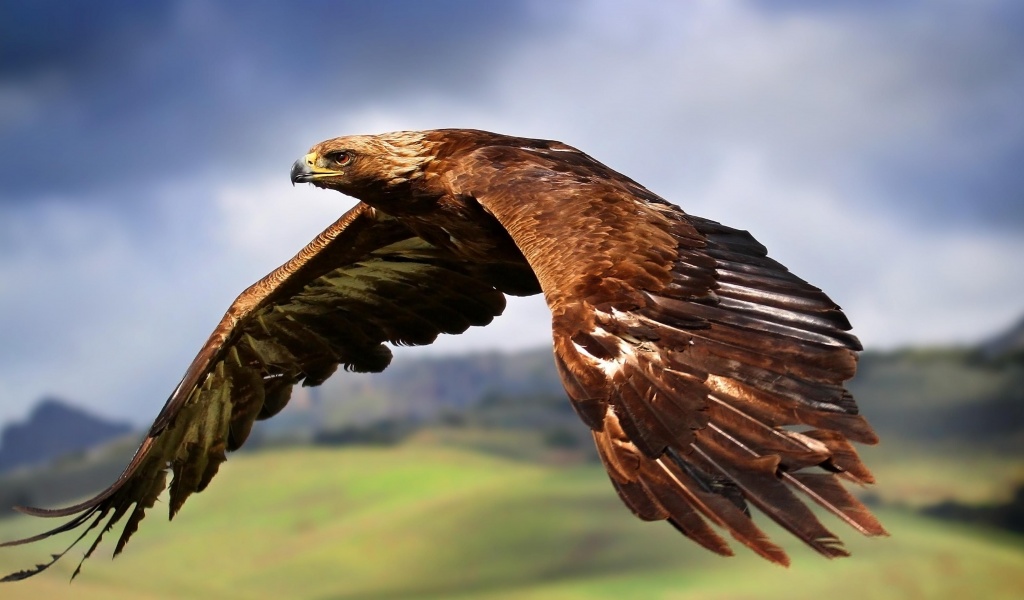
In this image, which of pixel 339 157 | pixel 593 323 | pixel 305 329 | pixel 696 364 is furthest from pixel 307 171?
pixel 696 364

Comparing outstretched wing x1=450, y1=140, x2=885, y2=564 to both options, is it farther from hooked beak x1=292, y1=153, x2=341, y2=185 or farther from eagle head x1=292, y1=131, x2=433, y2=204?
hooked beak x1=292, y1=153, x2=341, y2=185

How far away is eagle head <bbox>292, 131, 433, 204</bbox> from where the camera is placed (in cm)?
772

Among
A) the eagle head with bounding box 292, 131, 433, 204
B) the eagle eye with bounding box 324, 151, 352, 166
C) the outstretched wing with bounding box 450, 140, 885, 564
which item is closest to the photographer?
the outstretched wing with bounding box 450, 140, 885, 564

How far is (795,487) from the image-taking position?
5.38 meters

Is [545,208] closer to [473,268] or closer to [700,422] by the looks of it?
[700,422]

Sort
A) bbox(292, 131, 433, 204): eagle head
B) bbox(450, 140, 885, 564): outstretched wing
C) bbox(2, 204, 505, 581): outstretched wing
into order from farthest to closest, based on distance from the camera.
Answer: bbox(2, 204, 505, 581): outstretched wing → bbox(292, 131, 433, 204): eagle head → bbox(450, 140, 885, 564): outstretched wing

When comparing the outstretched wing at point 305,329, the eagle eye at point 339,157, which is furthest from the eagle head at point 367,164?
the outstretched wing at point 305,329

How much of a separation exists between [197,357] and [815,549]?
183 inches

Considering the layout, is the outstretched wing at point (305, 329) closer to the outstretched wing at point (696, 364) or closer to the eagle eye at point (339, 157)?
the eagle eye at point (339, 157)

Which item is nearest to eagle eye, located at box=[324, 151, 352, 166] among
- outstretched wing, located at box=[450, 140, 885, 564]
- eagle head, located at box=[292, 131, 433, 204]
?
eagle head, located at box=[292, 131, 433, 204]

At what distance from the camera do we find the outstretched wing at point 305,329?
866 centimetres

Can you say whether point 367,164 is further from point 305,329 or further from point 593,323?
point 593,323

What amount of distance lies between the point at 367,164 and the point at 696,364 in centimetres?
274

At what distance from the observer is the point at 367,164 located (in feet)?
25.6
